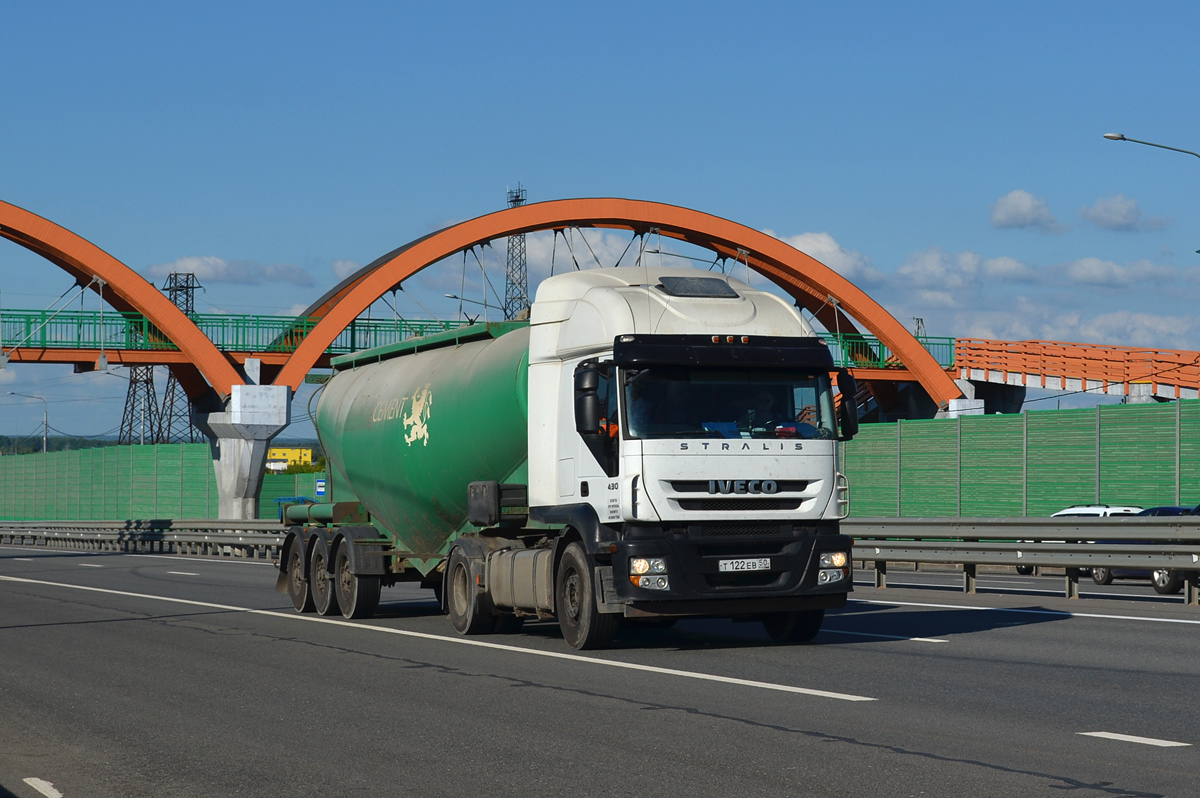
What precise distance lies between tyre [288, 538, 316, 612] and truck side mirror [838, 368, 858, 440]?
901 cm

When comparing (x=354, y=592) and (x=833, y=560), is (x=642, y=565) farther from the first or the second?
(x=354, y=592)

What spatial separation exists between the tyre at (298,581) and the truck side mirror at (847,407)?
29.6 ft

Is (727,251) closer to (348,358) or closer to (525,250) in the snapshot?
(348,358)

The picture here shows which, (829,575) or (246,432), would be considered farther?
(246,432)

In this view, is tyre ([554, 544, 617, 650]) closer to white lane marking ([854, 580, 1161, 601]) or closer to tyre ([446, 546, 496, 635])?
tyre ([446, 546, 496, 635])

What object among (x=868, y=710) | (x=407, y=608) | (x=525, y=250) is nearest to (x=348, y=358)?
(x=407, y=608)

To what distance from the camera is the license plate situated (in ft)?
41.6

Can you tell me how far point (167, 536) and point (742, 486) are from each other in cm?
3865

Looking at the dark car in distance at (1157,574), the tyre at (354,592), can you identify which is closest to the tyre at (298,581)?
the tyre at (354,592)

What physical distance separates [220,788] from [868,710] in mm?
4159

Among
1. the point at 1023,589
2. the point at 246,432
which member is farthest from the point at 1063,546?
the point at 246,432

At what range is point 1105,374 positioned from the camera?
166ft

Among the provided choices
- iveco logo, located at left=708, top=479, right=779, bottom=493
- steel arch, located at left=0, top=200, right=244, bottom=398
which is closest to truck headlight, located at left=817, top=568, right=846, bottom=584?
iveco logo, located at left=708, top=479, right=779, bottom=493

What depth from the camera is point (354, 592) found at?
59.4 feet
